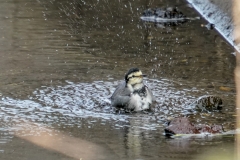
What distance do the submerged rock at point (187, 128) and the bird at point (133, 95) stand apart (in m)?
0.96

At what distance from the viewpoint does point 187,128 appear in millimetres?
7340

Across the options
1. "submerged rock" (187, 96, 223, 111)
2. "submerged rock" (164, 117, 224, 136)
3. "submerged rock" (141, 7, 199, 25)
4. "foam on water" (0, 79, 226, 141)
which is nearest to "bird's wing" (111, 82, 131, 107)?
"foam on water" (0, 79, 226, 141)

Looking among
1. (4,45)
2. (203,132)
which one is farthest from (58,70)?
(203,132)

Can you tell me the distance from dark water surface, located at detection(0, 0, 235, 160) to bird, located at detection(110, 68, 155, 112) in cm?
15

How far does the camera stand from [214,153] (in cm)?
676

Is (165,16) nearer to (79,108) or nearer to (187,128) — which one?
(79,108)

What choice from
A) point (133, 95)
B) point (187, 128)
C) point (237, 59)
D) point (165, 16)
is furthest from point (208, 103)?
point (165, 16)

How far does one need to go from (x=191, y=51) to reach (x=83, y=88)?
2718mm

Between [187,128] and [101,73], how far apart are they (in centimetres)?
274

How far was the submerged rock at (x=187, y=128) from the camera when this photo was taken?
731cm

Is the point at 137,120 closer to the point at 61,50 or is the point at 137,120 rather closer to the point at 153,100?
the point at 153,100

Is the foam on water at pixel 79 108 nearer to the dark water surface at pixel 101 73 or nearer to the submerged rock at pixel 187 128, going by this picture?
the dark water surface at pixel 101 73

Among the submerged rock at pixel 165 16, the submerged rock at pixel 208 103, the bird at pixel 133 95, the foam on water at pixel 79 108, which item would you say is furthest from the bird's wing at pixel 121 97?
the submerged rock at pixel 165 16

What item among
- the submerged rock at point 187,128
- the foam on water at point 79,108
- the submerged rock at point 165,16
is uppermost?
the submerged rock at point 165,16
